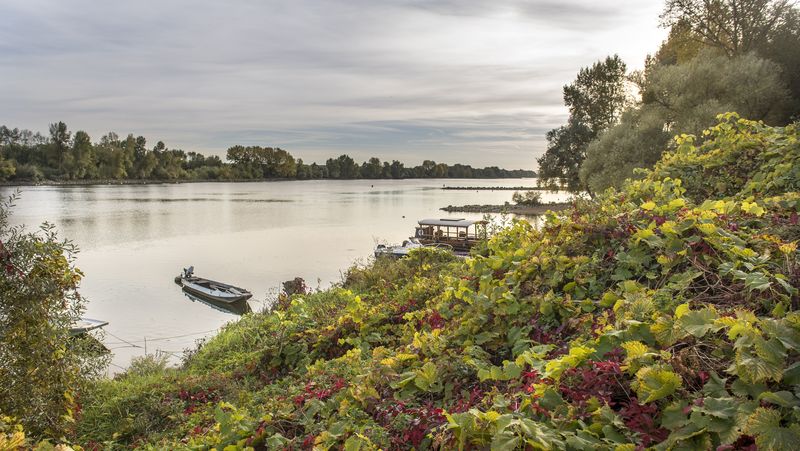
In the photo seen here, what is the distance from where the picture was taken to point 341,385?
411cm

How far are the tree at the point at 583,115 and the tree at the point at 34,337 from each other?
149 ft

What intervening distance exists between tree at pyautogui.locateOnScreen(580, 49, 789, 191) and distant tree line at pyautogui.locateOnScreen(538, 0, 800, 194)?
38 mm

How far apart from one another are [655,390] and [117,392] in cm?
820

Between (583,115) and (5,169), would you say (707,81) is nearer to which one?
(583,115)

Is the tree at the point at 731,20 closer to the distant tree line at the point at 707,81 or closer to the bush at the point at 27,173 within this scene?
the distant tree line at the point at 707,81

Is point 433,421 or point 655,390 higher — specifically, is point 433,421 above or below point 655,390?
below

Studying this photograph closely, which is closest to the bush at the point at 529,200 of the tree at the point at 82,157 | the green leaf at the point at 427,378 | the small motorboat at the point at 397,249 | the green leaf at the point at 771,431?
the small motorboat at the point at 397,249

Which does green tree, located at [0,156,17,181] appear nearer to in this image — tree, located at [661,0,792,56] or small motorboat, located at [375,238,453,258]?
small motorboat, located at [375,238,453,258]

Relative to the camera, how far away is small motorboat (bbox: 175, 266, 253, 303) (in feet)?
72.9

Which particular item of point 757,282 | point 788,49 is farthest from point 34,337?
point 788,49

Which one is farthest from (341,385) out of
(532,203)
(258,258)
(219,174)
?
(219,174)

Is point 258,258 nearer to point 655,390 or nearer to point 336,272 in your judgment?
point 336,272

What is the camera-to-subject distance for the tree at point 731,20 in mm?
24656

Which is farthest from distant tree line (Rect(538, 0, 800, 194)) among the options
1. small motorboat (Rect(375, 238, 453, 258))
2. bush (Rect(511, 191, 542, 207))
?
bush (Rect(511, 191, 542, 207))
